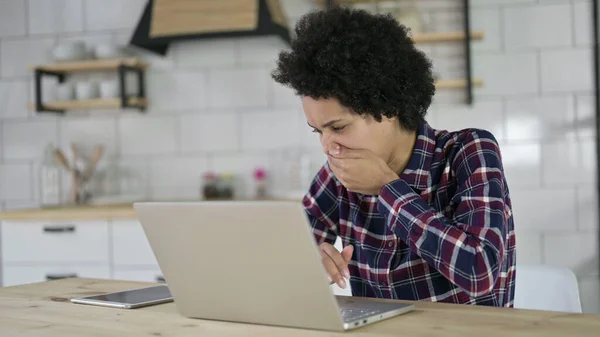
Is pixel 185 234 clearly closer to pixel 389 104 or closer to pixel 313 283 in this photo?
pixel 313 283

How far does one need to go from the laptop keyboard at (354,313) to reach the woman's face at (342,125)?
0.36 m

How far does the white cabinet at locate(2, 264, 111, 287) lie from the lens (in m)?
3.24

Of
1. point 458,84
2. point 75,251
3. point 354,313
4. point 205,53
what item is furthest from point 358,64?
point 205,53

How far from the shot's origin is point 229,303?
1.10m

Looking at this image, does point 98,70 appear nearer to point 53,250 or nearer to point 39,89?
point 39,89

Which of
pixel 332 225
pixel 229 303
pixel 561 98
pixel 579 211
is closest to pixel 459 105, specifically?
pixel 561 98

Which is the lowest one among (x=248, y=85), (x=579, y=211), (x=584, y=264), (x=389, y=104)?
(x=584, y=264)

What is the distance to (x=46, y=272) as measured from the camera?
130 inches

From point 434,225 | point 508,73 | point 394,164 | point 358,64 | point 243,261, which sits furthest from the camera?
point 508,73

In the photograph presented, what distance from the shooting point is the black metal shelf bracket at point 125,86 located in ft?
11.6

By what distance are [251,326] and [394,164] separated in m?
0.54

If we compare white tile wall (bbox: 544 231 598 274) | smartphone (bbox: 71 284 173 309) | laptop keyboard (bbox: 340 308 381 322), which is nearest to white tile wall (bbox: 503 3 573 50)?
Result: white tile wall (bbox: 544 231 598 274)

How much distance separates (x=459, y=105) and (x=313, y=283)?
2.48m

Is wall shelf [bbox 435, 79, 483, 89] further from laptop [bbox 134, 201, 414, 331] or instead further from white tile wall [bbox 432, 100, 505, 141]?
laptop [bbox 134, 201, 414, 331]
